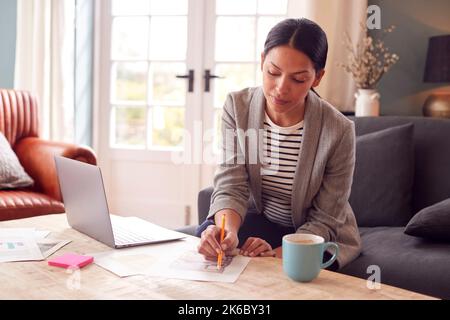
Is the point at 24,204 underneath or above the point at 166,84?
underneath

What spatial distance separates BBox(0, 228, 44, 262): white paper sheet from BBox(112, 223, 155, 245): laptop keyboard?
20 cm

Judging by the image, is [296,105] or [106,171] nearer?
[296,105]

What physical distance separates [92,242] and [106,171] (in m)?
2.47

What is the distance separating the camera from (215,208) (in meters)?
1.66

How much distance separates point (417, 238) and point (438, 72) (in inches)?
44.1

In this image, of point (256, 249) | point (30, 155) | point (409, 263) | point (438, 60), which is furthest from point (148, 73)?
point (256, 249)

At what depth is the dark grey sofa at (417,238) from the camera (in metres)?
1.71

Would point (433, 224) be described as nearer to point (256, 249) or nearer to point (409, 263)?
point (409, 263)

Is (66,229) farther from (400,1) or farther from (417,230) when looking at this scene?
(400,1)

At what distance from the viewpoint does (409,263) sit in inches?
69.4

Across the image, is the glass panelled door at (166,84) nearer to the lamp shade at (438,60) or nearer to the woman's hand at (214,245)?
the lamp shade at (438,60)

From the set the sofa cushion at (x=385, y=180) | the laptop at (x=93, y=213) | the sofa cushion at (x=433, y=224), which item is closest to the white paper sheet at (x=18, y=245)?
the laptop at (x=93, y=213)

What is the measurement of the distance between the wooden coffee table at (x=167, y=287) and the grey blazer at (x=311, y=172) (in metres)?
0.42
